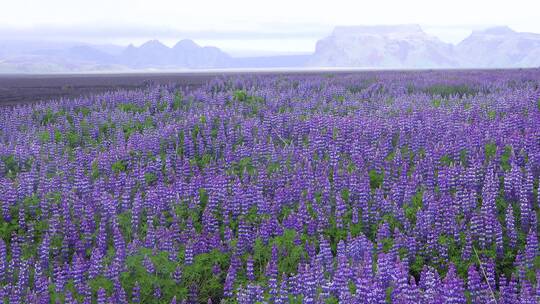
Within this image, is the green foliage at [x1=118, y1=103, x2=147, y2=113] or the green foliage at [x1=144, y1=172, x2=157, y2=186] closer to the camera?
the green foliage at [x1=144, y1=172, x2=157, y2=186]

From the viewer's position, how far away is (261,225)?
324 inches

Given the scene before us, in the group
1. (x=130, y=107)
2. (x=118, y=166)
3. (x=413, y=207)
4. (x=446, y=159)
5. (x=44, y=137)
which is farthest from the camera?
(x=130, y=107)

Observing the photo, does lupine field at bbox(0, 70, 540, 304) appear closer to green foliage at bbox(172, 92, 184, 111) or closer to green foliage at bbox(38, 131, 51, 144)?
green foliage at bbox(38, 131, 51, 144)

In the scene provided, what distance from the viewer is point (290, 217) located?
26.9 ft

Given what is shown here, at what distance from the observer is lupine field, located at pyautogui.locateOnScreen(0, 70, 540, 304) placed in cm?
655

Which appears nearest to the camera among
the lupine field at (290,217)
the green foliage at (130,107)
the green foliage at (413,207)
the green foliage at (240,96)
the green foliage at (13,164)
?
the lupine field at (290,217)

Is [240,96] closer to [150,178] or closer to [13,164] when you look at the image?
[13,164]

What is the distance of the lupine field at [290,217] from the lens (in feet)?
21.5

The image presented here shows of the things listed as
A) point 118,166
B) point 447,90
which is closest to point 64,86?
point 447,90

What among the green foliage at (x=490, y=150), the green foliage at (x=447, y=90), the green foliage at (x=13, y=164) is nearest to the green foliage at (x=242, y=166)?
the green foliage at (x=490, y=150)

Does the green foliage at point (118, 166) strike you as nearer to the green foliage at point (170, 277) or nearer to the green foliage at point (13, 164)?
the green foliage at point (13, 164)

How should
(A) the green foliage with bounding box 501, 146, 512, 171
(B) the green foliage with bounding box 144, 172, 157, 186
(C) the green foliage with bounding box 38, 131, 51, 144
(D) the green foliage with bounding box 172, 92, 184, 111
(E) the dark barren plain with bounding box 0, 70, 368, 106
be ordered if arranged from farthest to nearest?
(E) the dark barren plain with bounding box 0, 70, 368, 106, (D) the green foliage with bounding box 172, 92, 184, 111, (C) the green foliage with bounding box 38, 131, 51, 144, (B) the green foliage with bounding box 144, 172, 157, 186, (A) the green foliage with bounding box 501, 146, 512, 171

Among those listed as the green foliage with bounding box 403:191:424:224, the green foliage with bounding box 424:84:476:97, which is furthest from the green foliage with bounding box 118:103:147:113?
the green foliage with bounding box 403:191:424:224

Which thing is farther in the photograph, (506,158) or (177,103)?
(177,103)
